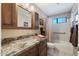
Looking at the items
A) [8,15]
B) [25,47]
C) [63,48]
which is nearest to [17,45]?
[25,47]

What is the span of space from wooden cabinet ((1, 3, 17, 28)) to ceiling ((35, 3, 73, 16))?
0.32 m

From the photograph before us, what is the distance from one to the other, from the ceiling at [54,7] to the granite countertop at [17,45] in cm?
42

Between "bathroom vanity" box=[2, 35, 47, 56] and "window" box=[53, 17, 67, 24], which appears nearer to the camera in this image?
"bathroom vanity" box=[2, 35, 47, 56]

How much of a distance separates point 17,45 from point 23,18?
1.26ft

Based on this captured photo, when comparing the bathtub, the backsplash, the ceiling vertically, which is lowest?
the bathtub

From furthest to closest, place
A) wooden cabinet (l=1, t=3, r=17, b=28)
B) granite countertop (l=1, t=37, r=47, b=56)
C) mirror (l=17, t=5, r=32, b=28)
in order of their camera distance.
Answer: mirror (l=17, t=5, r=32, b=28) → wooden cabinet (l=1, t=3, r=17, b=28) → granite countertop (l=1, t=37, r=47, b=56)

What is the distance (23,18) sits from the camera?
4.16ft

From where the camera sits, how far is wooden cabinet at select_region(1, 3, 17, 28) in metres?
1.08

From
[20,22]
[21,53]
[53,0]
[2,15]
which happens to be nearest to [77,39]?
[53,0]

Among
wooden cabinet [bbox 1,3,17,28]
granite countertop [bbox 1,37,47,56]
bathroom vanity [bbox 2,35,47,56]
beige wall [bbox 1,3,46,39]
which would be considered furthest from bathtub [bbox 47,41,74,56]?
Answer: wooden cabinet [bbox 1,3,17,28]

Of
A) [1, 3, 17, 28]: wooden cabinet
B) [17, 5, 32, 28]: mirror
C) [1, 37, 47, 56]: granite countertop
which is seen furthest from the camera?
[17, 5, 32, 28]: mirror

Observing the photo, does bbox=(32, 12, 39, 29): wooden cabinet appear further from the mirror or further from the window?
the window

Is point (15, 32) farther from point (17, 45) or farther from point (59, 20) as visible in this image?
point (59, 20)

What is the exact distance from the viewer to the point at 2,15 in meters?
1.06
